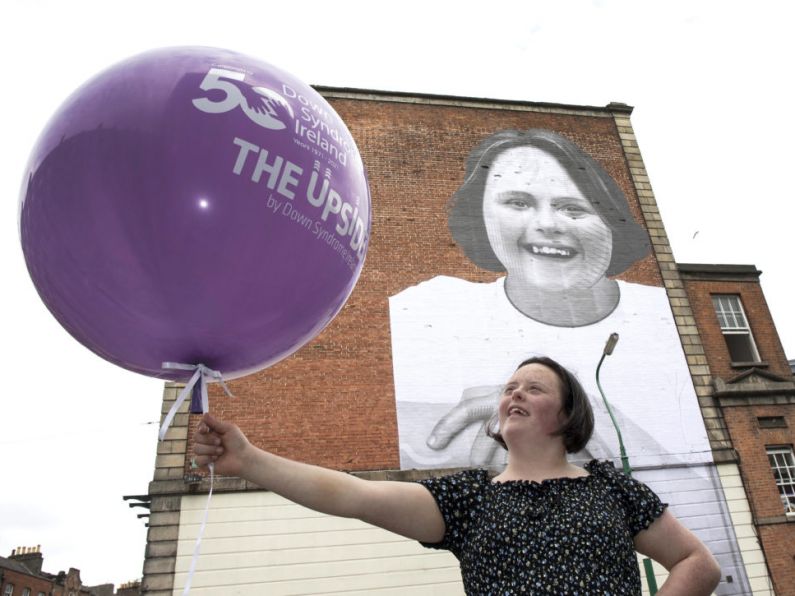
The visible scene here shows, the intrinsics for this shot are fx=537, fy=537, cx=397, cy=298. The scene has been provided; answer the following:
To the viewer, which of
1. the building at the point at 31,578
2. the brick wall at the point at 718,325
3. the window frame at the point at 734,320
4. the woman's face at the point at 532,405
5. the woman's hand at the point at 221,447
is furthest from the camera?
the building at the point at 31,578

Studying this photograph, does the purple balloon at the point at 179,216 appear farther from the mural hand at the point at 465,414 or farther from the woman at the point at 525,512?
the mural hand at the point at 465,414

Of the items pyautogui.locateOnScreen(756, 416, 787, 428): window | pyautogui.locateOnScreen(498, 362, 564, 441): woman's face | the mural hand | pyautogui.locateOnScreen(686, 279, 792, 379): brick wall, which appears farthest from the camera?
pyautogui.locateOnScreen(686, 279, 792, 379): brick wall

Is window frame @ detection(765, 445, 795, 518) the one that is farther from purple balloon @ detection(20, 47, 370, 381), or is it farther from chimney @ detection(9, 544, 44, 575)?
chimney @ detection(9, 544, 44, 575)

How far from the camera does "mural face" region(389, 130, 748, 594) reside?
1159cm

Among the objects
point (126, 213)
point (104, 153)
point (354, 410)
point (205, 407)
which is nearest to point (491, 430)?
point (205, 407)

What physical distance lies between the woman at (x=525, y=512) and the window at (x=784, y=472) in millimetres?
13694

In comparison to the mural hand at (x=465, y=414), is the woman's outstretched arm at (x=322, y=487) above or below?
below

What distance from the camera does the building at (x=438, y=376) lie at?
10.1 metres

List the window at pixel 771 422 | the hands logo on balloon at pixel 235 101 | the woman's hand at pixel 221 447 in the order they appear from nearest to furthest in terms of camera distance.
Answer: the woman's hand at pixel 221 447, the hands logo on balloon at pixel 235 101, the window at pixel 771 422

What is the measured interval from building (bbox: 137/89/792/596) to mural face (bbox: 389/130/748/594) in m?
0.05

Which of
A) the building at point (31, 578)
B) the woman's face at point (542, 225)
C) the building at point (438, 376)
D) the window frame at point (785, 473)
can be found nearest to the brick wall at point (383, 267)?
the building at point (438, 376)

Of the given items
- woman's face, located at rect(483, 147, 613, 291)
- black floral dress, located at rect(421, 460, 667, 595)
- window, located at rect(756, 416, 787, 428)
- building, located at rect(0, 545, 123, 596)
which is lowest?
black floral dress, located at rect(421, 460, 667, 595)

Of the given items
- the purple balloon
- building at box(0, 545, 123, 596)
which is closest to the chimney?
building at box(0, 545, 123, 596)

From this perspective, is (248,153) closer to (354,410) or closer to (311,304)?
(311,304)
